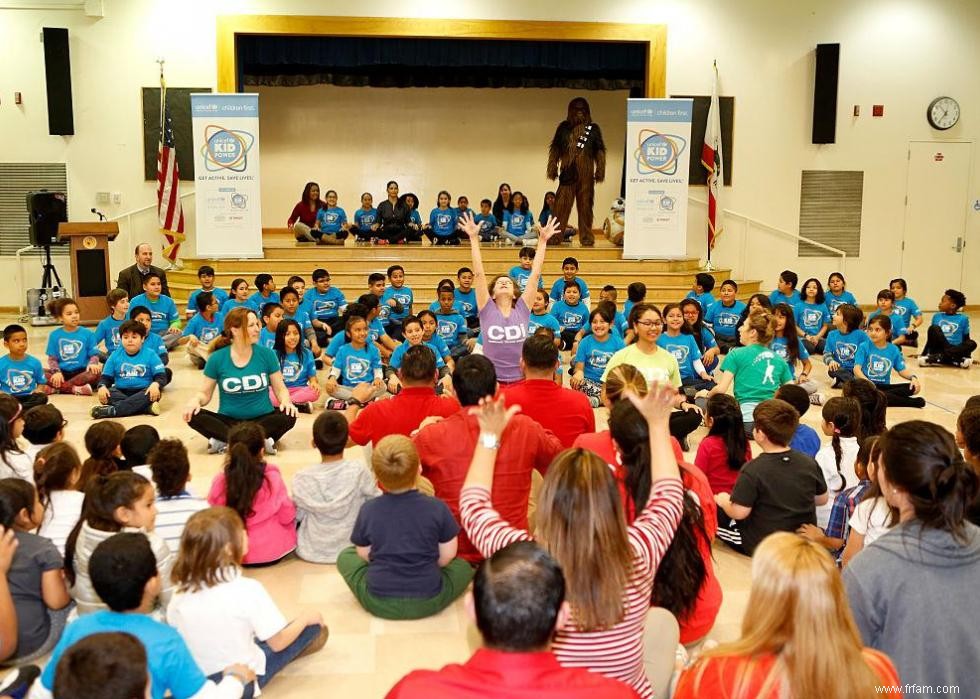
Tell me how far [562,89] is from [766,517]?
541 inches

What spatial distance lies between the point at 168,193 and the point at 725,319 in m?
7.83

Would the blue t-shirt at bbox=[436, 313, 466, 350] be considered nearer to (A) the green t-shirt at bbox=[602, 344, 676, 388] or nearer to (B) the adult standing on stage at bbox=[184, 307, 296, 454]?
(B) the adult standing on stage at bbox=[184, 307, 296, 454]

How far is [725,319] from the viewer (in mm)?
10523

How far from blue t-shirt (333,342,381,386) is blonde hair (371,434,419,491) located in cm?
414

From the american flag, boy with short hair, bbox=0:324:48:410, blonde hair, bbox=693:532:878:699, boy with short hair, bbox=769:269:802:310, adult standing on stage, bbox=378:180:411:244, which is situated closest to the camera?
blonde hair, bbox=693:532:878:699

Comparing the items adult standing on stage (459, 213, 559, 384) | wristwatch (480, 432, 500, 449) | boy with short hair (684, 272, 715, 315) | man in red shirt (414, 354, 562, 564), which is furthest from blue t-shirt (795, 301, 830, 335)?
wristwatch (480, 432, 500, 449)

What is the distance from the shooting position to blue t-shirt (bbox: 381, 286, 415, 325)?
10547 mm

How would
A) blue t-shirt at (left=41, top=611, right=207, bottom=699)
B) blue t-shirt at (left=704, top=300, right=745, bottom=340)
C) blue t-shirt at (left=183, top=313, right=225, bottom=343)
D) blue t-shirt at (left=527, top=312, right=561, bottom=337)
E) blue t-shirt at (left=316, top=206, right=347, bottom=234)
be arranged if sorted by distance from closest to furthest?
blue t-shirt at (left=41, top=611, right=207, bottom=699), blue t-shirt at (left=527, top=312, right=561, bottom=337), blue t-shirt at (left=183, top=313, right=225, bottom=343), blue t-shirt at (left=704, top=300, right=745, bottom=340), blue t-shirt at (left=316, top=206, right=347, bottom=234)

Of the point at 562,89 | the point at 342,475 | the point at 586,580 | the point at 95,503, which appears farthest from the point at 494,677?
the point at 562,89

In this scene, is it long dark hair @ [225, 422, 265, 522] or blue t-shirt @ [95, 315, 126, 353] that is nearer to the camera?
long dark hair @ [225, 422, 265, 522]

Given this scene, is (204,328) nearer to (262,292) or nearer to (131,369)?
(262,292)

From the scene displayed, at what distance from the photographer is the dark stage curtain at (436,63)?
47.5ft

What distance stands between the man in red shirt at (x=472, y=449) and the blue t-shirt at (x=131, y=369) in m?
4.37

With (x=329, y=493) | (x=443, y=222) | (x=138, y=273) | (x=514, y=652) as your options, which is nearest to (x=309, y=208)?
(x=443, y=222)
